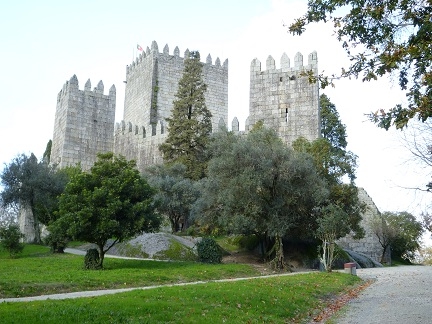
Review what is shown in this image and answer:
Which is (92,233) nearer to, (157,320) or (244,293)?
(244,293)

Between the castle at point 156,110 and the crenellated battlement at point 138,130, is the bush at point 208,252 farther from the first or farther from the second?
the crenellated battlement at point 138,130

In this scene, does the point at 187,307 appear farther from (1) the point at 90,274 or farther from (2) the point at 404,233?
(2) the point at 404,233

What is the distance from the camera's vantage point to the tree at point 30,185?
27672mm

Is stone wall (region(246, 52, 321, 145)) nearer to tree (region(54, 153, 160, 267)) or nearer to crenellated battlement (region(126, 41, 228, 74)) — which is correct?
crenellated battlement (region(126, 41, 228, 74))

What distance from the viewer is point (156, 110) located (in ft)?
144

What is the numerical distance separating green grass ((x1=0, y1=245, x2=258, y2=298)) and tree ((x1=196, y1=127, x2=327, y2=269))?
94.3 inches

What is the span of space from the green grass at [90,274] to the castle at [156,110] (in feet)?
52.8

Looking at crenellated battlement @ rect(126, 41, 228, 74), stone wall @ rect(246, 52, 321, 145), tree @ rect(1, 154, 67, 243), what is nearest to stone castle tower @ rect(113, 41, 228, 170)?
crenellated battlement @ rect(126, 41, 228, 74)

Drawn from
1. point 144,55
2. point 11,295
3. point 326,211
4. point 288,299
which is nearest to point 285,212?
point 326,211

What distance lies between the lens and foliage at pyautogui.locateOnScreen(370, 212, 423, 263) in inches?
1355

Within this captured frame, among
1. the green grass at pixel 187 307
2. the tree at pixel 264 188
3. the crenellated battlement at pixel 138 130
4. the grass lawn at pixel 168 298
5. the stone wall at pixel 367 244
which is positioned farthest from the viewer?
the crenellated battlement at pixel 138 130

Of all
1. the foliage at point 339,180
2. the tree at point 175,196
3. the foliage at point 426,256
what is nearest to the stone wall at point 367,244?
the foliage at point 339,180

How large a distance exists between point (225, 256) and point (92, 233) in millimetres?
7932

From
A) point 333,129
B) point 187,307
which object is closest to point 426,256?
point 333,129
